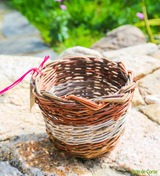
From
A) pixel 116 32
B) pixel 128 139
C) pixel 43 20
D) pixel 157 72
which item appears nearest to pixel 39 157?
pixel 128 139

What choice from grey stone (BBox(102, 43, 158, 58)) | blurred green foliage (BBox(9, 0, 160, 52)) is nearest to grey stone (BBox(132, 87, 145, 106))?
A: grey stone (BBox(102, 43, 158, 58))

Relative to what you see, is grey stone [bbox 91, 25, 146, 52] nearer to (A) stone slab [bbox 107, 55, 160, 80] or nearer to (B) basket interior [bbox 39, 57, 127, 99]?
(A) stone slab [bbox 107, 55, 160, 80]

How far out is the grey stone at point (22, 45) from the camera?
13.1ft

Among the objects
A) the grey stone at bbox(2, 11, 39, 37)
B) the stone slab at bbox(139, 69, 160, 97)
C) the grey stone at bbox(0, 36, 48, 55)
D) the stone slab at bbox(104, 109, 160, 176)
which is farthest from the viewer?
the grey stone at bbox(2, 11, 39, 37)

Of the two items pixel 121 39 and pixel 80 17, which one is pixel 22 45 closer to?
pixel 80 17

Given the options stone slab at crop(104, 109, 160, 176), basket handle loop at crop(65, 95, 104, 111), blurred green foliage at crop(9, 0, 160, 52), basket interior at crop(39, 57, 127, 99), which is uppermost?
basket handle loop at crop(65, 95, 104, 111)

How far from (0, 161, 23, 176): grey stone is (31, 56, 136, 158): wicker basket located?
239mm

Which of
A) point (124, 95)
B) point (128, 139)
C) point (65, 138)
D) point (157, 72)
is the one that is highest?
point (124, 95)

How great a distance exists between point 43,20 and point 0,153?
284 centimetres

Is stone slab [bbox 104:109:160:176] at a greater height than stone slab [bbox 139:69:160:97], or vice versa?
stone slab [bbox 104:109:160:176]

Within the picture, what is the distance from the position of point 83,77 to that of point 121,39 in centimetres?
167

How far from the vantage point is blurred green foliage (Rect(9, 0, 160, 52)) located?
13.7 feet

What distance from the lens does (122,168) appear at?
6.69ft

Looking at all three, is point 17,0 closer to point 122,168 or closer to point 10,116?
point 10,116
